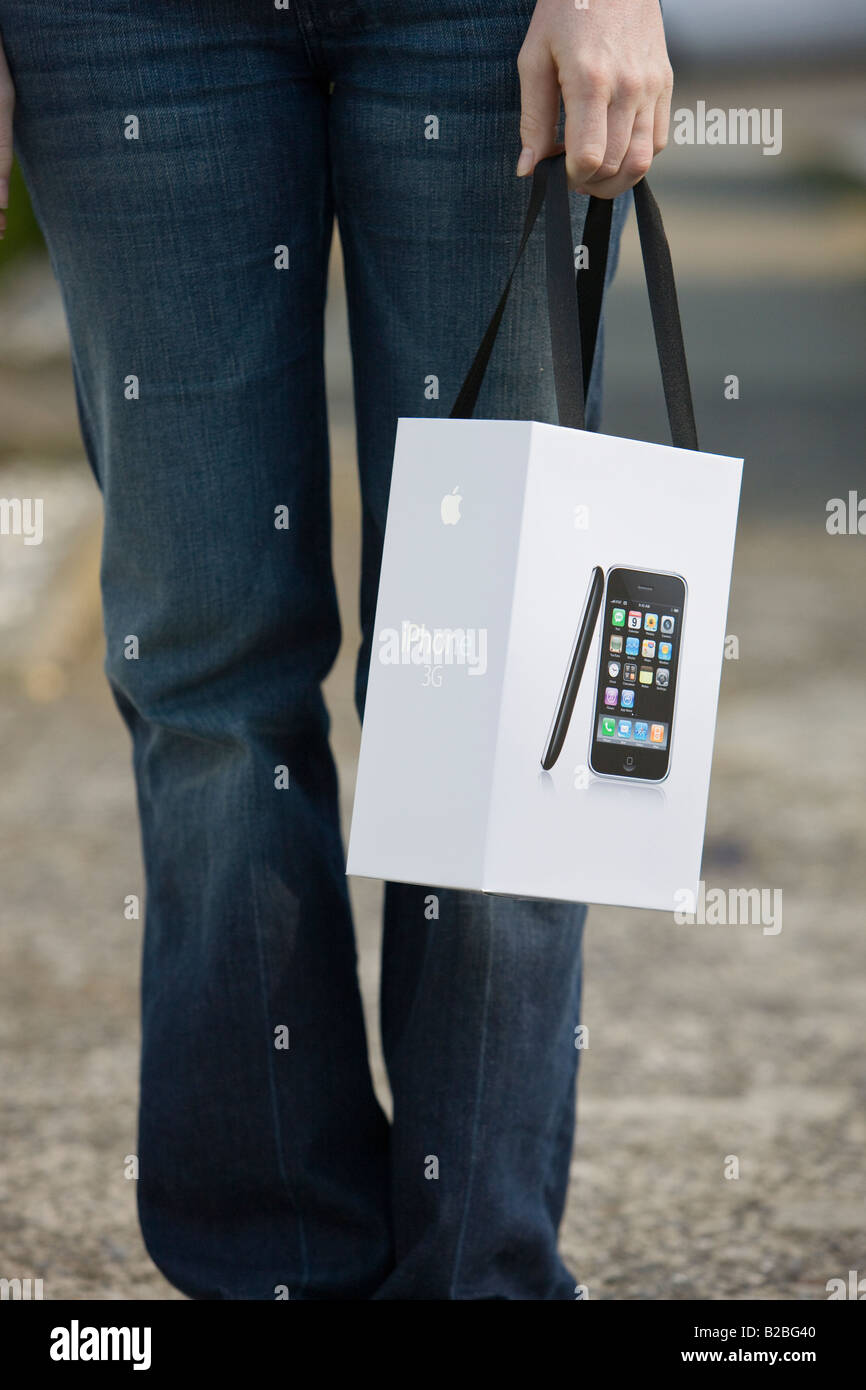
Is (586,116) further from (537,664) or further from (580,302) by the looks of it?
(537,664)

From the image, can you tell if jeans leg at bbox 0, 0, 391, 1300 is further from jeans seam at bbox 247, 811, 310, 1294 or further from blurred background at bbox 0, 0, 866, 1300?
blurred background at bbox 0, 0, 866, 1300

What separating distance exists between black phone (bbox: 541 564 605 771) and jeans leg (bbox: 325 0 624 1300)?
18 centimetres

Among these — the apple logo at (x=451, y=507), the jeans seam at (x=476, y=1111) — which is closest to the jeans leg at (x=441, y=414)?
the jeans seam at (x=476, y=1111)

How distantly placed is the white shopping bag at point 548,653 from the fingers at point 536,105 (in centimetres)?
2

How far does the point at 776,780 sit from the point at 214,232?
72.2 inches

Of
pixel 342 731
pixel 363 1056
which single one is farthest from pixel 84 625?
pixel 363 1056

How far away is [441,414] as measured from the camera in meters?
Answer: 1.07

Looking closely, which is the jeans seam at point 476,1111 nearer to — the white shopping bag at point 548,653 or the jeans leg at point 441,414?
the jeans leg at point 441,414

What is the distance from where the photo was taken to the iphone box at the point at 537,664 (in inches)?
36.7

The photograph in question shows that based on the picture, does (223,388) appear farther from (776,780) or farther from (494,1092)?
(776,780)

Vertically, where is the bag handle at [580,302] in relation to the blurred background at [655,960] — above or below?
above

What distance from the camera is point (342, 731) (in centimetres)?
283

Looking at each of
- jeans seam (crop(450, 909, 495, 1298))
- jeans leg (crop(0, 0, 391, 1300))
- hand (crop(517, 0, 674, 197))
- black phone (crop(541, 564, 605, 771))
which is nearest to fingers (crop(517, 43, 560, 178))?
hand (crop(517, 0, 674, 197))

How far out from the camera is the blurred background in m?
1.41
